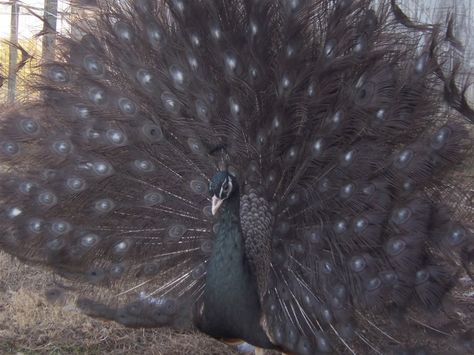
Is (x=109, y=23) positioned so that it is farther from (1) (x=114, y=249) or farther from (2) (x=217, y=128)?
(1) (x=114, y=249)

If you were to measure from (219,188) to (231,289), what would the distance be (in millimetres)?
611

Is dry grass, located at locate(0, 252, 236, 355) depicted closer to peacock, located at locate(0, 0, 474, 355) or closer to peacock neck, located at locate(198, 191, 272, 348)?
peacock, located at locate(0, 0, 474, 355)

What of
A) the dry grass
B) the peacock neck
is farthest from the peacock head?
the dry grass

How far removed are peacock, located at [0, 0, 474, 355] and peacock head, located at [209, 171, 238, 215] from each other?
0.4 inches

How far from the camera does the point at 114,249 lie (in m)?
3.80

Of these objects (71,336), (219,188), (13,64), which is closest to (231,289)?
(219,188)

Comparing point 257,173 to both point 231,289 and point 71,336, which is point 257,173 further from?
point 71,336

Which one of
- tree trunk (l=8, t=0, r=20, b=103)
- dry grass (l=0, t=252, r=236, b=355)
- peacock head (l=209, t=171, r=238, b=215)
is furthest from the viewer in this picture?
dry grass (l=0, t=252, r=236, b=355)

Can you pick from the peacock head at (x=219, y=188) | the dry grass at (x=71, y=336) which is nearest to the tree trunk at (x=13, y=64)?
the dry grass at (x=71, y=336)

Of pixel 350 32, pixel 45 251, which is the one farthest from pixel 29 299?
pixel 350 32

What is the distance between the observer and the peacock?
3164 mm

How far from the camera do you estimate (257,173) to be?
3.65 metres

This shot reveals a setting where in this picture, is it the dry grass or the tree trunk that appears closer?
the tree trunk

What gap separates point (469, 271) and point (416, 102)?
2.94 ft
